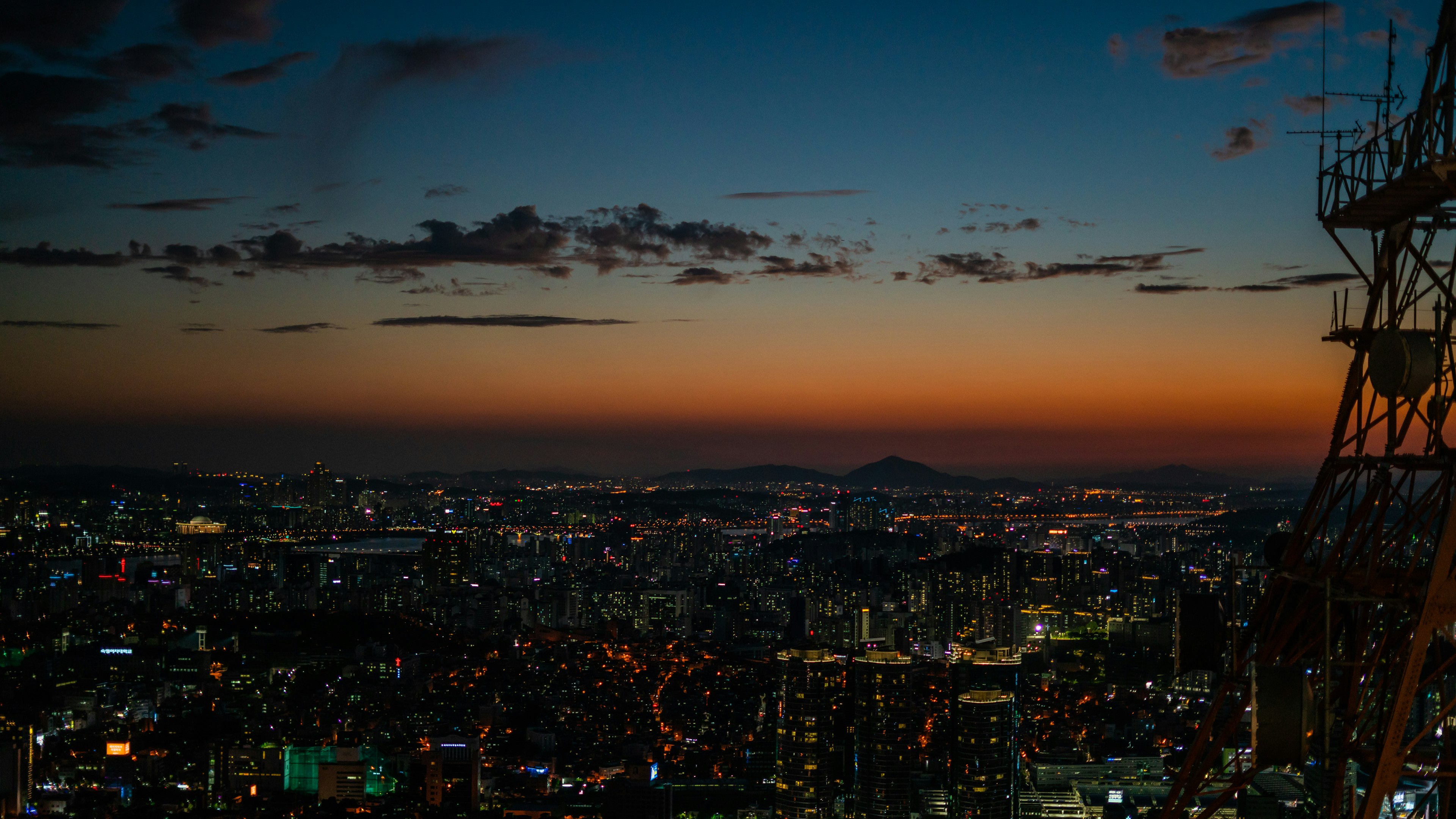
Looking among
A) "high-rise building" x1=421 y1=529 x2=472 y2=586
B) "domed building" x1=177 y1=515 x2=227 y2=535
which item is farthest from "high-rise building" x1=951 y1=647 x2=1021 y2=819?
"domed building" x1=177 y1=515 x2=227 y2=535

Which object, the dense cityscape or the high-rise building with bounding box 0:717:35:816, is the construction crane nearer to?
the dense cityscape

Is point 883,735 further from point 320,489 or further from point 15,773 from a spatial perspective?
point 320,489

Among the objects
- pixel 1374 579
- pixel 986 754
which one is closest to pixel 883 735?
pixel 986 754

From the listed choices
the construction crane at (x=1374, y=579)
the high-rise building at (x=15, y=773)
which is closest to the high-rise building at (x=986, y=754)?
the high-rise building at (x=15, y=773)

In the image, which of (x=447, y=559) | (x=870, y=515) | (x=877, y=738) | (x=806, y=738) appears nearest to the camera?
(x=877, y=738)

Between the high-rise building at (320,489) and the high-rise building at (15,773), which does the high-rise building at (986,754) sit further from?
the high-rise building at (320,489)

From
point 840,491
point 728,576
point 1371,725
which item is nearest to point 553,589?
point 728,576
